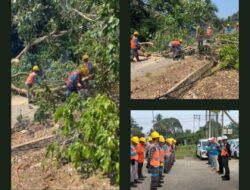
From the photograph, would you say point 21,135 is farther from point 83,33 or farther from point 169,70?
point 169,70

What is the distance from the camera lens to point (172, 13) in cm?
610

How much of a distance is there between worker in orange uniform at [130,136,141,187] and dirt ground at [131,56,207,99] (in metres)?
0.48

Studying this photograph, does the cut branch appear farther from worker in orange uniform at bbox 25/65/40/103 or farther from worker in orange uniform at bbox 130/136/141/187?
worker in orange uniform at bbox 130/136/141/187

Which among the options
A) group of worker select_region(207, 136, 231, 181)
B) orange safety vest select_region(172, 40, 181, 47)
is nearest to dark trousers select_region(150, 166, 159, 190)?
group of worker select_region(207, 136, 231, 181)

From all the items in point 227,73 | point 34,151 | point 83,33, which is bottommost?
point 34,151

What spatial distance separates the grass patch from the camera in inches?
220

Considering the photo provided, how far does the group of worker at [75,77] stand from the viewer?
19.1 feet

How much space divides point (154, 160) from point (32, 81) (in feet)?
4.87

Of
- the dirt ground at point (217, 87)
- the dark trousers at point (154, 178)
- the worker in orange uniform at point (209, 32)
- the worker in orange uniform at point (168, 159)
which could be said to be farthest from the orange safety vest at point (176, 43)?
the dark trousers at point (154, 178)

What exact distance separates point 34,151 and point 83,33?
1308 millimetres

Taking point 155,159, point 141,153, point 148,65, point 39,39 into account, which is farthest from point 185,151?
point 39,39

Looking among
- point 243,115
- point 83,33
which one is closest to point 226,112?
point 243,115

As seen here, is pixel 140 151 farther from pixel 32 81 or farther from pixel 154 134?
pixel 32 81

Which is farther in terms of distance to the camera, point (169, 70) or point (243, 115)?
point (169, 70)
